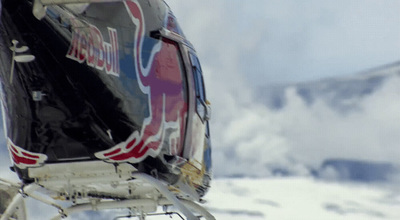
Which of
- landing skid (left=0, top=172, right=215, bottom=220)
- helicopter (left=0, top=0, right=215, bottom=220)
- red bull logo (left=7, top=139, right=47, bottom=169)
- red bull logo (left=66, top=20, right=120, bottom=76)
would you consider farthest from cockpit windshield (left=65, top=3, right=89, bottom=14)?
landing skid (left=0, top=172, right=215, bottom=220)

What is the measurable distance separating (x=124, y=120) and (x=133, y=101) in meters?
0.46

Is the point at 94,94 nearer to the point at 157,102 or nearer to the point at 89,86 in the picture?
the point at 89,86

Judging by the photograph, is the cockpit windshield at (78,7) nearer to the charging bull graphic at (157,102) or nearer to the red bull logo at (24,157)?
the charging bull graphic at (157,102)

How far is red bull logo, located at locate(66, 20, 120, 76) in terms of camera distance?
17828mm

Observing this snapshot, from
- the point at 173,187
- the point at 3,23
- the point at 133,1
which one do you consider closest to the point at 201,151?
the point at 173,187

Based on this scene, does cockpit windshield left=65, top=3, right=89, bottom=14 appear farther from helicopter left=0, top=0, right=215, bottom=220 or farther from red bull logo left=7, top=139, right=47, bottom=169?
red bull logo left=7, top=139, right=47, bottom=169

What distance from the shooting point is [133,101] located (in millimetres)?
18656

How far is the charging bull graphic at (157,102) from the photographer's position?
18.8m

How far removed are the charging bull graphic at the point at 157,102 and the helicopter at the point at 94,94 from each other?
2 cm

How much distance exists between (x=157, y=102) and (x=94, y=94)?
1718 millimetres

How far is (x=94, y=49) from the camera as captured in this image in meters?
18.0

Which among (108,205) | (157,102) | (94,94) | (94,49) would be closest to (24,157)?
(94,94)

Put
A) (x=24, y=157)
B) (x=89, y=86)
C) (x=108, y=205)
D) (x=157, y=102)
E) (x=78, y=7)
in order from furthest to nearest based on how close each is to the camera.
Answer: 1. (x=108, y=205)
2. (x=157, y=102)
3. (x=24, y=157)
4. (x=89, y=86)
5. (x=78, y=7)

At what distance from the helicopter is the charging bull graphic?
2 cm
